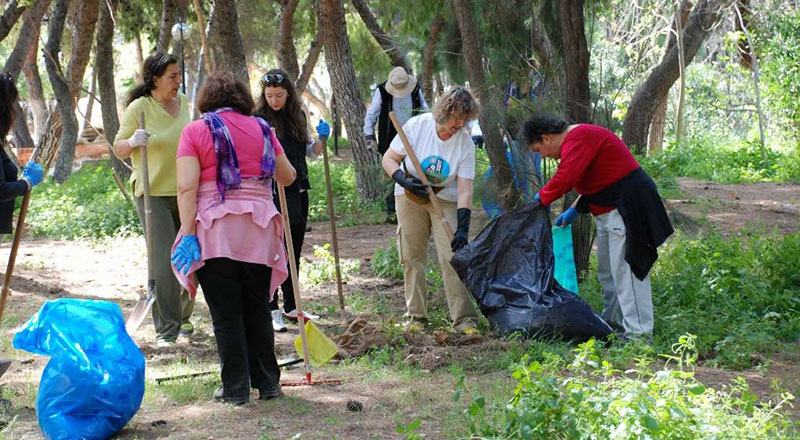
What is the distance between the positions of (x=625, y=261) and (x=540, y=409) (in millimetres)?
2668

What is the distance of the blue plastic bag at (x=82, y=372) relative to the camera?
155 inches

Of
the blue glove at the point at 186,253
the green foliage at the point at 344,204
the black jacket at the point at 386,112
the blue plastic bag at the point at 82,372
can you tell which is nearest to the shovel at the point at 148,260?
the blue glove at the point at 186,253

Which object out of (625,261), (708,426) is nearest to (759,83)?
(625,261)

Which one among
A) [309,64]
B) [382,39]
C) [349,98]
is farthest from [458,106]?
[309,64]

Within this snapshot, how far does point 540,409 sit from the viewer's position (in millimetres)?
3230

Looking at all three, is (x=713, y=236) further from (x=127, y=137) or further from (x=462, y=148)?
(x=127, y=137)

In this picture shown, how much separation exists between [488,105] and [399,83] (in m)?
2.47

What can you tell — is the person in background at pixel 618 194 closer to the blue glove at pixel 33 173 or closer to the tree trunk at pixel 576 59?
the tree trunk at pixel 576 59

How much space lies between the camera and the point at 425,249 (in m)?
6.21

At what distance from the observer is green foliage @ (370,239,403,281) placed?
8281 millimetres

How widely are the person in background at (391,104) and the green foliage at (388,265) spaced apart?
143 cm

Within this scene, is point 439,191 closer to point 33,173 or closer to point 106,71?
point 33,173

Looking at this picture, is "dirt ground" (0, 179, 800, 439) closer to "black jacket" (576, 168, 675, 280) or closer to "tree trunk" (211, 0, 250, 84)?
"black jacket" (576, 168, 675, 280)

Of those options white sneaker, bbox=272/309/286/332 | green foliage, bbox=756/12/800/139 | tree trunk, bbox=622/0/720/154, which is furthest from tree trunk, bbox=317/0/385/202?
green foliage, bbox=756/12/800/139
